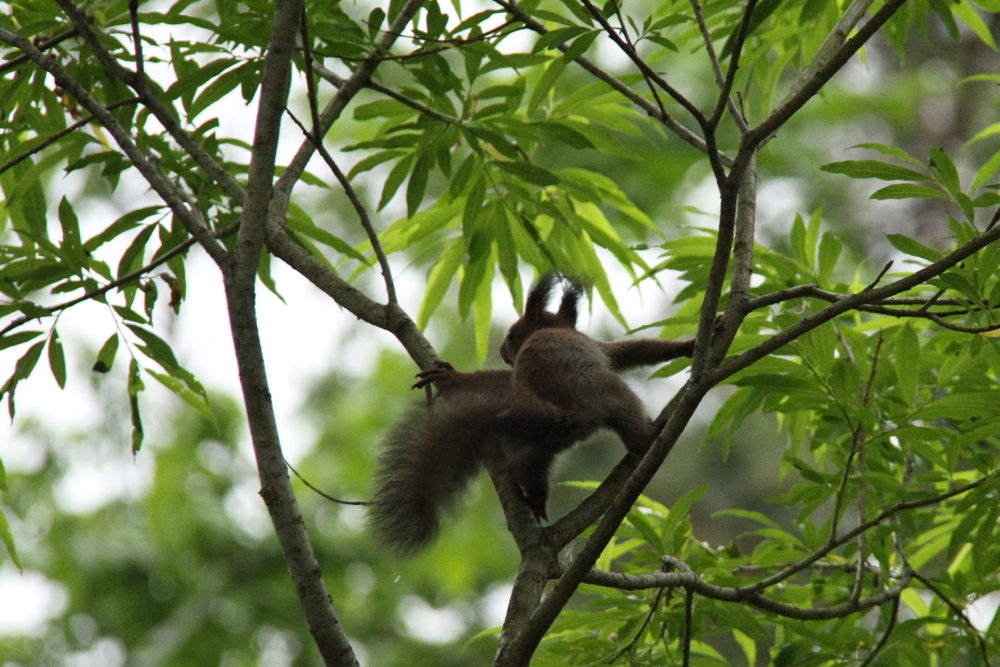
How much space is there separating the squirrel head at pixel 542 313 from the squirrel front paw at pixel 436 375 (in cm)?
79

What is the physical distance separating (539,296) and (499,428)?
92 centimetres

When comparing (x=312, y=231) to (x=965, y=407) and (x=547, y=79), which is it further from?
(x=965, y=407)

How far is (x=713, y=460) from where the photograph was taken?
840cm

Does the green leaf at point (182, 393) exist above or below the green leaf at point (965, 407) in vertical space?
above

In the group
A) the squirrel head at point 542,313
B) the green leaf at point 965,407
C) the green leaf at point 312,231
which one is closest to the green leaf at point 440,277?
the squirrel head at point 542,313

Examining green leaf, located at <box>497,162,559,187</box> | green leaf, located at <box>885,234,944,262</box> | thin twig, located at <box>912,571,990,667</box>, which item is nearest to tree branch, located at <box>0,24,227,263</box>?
green leaf, located at <box>497,162,559,187</box>

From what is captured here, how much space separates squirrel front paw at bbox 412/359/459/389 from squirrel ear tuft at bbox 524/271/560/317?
33.9 inches

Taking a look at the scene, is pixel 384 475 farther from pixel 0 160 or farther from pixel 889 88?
pixel 889 88

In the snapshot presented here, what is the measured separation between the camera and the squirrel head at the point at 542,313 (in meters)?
3.21

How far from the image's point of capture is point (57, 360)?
239 centimetres

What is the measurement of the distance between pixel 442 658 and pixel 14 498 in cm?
405

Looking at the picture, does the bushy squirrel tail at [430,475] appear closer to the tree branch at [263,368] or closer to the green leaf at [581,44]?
the tree branch at [263,368]

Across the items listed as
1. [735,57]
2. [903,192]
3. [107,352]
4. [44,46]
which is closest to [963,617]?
[903,192]

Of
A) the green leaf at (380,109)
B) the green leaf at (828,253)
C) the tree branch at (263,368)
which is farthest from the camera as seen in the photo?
the green leaf at (828,253)
